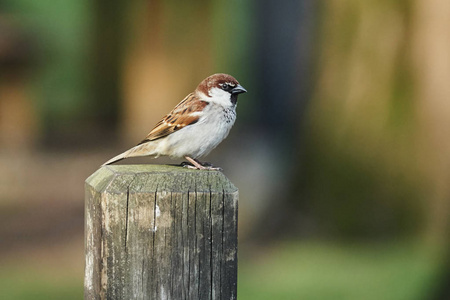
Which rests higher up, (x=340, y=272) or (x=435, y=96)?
(x=435, y=96)

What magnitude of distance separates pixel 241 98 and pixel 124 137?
161 centimetres

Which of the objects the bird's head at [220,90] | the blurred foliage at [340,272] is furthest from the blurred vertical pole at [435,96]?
the bird's head at [220,90]

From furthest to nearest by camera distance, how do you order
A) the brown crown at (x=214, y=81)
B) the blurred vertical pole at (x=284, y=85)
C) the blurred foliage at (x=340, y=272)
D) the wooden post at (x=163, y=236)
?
1. the blurred vertical pole at (x=284, y=85)
2. the blurred foliage at (x=340, y=272)
3. the brown crown at (x=214, y=81)
4. the wooden post at (x=163, y=236)

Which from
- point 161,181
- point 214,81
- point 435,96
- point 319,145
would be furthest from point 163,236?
point 435,96

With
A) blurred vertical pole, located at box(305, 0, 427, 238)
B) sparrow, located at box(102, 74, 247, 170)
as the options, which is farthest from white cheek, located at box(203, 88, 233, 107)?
blurred vertical pole, located at box(305, 0, 427, 238)

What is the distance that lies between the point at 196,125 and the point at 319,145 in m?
2.23

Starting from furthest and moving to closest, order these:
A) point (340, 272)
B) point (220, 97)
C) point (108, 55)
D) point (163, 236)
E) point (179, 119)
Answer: point (108, 55) < point (340, 272) < point (220, 97) < point (179, 119) < point (163, 236)

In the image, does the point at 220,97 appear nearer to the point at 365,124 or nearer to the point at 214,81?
the point at 214,81

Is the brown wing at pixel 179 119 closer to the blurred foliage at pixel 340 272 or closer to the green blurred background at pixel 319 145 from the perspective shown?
the blurred foliage at pixel 340 272

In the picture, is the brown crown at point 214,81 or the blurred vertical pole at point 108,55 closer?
the brown crown at point 214,81

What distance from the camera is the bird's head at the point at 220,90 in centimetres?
305

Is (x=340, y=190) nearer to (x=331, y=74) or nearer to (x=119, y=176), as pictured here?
(x=331, y=74)

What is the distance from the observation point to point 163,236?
4.78ft

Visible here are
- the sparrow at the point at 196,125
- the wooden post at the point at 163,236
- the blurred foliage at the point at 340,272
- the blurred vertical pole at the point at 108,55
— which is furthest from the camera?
the blurred vertical pole at the point at 108,55
